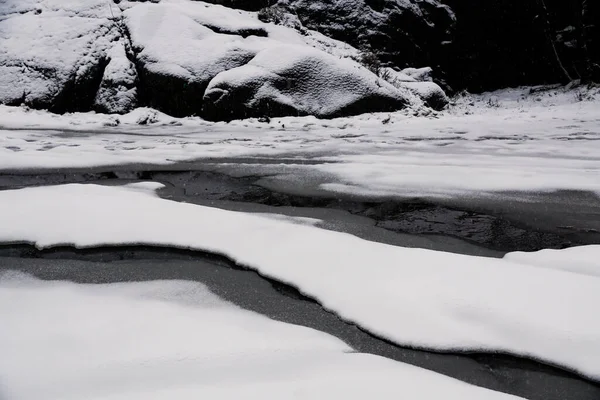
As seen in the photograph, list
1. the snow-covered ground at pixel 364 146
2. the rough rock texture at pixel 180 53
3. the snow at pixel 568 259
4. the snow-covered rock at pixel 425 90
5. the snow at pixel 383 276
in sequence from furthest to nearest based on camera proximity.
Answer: the snow-covered rock at pixel 425 90 < the rough rock texture at pixel 180 53 < the snow-covered ground at pixel 364 146 < the snow at pixel 568 259 < the snow at pixel 383 276

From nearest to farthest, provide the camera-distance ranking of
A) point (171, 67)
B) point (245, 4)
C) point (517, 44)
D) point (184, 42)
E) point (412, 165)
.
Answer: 1. point (412, 165)
2. point (171, 67)
3. point (184, 42)
4. point (245, 4)
5. point (517, 44)

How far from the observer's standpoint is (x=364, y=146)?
4129 millimetres

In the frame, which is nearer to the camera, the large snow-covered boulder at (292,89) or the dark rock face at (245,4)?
the large snow-covered boulder at (292,89)

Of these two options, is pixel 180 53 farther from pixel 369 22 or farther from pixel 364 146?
pixel 369 22

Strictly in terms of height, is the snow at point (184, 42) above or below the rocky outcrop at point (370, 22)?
below

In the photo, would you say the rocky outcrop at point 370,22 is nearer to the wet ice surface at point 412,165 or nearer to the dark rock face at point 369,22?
the dark rock face at point 369,22

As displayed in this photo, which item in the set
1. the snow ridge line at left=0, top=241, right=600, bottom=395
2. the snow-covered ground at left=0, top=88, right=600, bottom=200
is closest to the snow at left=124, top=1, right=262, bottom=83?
the snow-covered ground at left=0, top=88, right=600, bottom=200

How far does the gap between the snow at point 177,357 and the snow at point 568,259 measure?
28.2 inches

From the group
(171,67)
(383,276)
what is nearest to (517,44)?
(171,67)

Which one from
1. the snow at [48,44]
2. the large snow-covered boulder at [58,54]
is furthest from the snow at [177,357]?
the snow at [48,44]

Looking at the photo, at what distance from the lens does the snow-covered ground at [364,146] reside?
249 centimetres

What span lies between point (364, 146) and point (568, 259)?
2873mm

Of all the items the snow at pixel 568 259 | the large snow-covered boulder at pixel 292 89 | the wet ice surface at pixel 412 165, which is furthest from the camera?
the large snow-covered boulder at pixel 292 89

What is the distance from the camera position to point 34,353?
89cm
